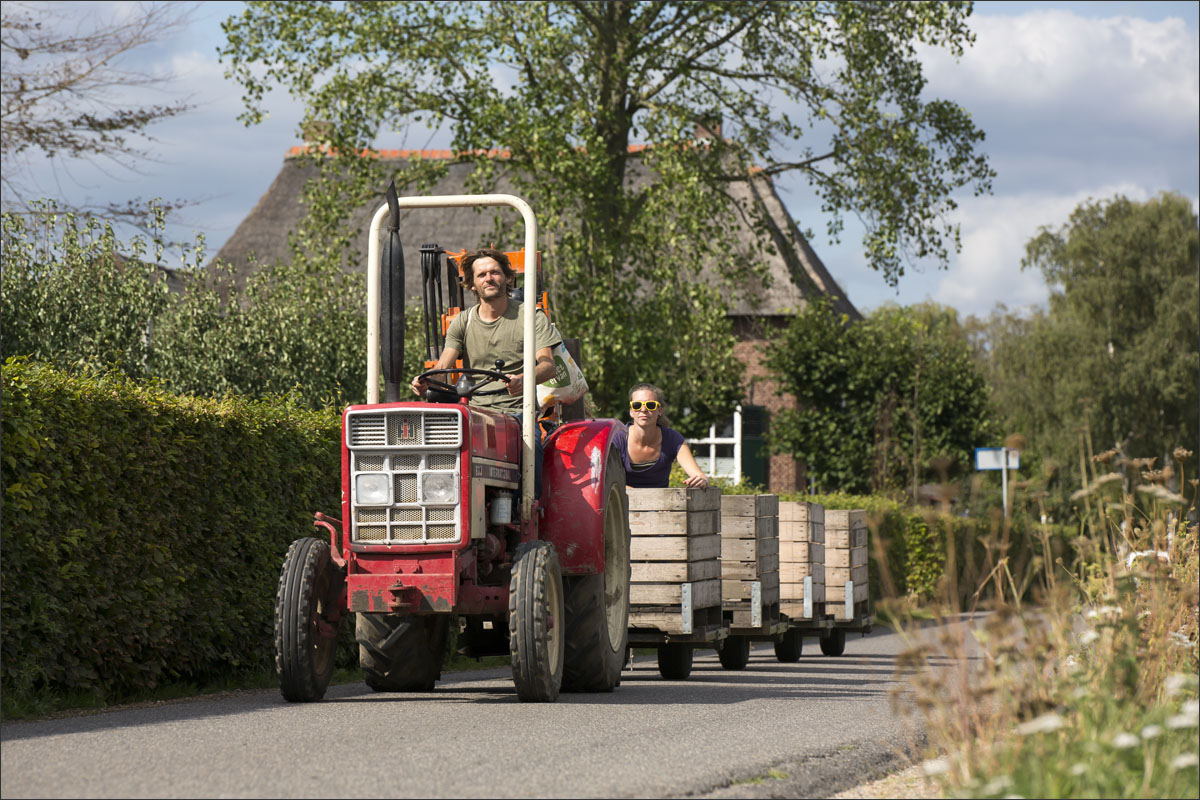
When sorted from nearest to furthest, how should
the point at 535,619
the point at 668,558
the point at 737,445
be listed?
the point at 535,619
the point at 668,558
the point at 737,445

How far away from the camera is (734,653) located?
42.4ft

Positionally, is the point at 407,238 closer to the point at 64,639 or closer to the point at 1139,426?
the point at 1139,426

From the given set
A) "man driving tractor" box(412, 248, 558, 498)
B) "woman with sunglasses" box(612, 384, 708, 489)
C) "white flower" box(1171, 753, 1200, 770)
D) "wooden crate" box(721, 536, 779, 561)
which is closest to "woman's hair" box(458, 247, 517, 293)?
"man driving tractor" box(412, 248, 558, 498)

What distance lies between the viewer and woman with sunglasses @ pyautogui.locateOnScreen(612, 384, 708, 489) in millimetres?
11516

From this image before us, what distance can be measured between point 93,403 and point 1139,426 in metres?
48.0

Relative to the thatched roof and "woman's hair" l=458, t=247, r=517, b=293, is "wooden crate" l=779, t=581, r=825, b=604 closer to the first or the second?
"woman's hair" l=458, t=247, r=517, b=293

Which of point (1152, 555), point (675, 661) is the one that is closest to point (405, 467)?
point (1152, 555)

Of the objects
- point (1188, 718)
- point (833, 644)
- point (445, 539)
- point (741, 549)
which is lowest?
point (833, 644)

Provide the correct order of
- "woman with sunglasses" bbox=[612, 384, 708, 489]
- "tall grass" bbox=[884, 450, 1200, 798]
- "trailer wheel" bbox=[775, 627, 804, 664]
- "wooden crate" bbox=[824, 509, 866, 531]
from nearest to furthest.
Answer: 1. "tall grass" bbox=[884, 450, 1200, 798]
2. "woman with sunglasses" bbox=[612, 384, 708, 489]
3. "trailer wheel" bbox=[775, 627, 804, 664]
4. "wooden crate" bbox=[824, 509, 866, 531]

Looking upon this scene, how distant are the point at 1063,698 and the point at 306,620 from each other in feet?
13.3

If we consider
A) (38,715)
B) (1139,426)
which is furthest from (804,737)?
(1139,426)

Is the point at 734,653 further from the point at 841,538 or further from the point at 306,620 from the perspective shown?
the point at 306,620

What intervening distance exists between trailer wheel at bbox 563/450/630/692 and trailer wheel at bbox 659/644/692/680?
4.93 ft

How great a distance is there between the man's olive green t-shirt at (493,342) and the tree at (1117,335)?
43786 mm
